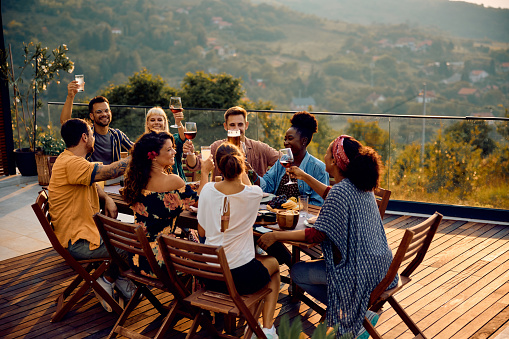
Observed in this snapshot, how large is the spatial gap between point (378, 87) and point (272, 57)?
14104mm

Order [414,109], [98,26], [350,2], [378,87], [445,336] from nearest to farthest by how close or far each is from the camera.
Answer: [445,336] < [98,26] < [414,109] < [378,87] < [350,2]

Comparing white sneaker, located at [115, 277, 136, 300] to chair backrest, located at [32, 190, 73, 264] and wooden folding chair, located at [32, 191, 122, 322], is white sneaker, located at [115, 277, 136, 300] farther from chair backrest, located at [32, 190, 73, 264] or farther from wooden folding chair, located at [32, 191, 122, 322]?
chair backrest, located at [32, 190, 73, 264]

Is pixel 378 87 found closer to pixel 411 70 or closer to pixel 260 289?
pixel 411 70

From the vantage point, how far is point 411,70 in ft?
191

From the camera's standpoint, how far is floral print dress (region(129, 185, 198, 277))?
10.3 feet

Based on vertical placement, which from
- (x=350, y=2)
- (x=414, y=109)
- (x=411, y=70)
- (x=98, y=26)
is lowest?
(x=414, y=109)

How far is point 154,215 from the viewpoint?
3.15 metres

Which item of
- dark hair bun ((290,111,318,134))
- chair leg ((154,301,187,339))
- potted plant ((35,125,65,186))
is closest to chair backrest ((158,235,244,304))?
chair leg ((154,301,187,339))

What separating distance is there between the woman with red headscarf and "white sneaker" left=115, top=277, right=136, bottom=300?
135cm

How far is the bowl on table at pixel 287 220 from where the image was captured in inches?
117

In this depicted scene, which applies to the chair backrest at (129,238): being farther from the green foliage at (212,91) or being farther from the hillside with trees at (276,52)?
the hillside with trees at (276,52)

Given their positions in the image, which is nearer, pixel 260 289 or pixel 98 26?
pixel 260 289

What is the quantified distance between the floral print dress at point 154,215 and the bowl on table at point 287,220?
2.28 ft

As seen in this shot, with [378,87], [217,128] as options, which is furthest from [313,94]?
[217,128]
